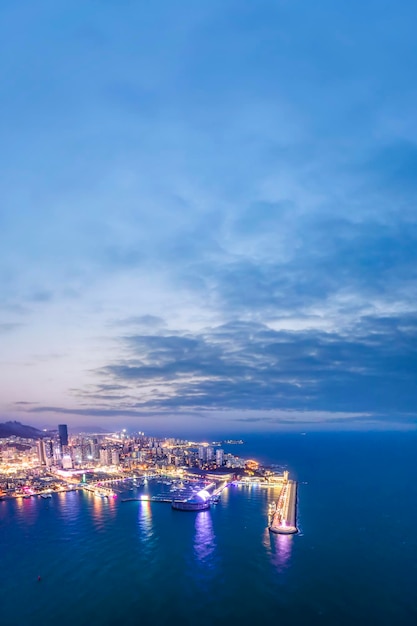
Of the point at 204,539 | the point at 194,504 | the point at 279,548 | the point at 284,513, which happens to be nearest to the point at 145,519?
the point at 194,504

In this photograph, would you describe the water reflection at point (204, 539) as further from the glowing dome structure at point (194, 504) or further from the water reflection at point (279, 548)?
the water reflection at point (279, 548)

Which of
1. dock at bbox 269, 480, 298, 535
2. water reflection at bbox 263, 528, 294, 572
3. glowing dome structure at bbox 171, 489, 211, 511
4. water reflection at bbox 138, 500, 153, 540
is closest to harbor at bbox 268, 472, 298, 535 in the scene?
dock at bbox 269, 480, 298, 535

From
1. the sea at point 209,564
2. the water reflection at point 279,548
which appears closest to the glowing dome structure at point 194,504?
the sea at point 209,564

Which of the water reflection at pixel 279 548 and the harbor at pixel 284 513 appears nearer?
the water reflection at pixel 279 548

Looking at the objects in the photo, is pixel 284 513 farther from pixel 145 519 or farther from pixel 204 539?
pixel 145 519

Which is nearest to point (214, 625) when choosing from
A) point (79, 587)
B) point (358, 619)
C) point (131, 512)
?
point (358, 619)

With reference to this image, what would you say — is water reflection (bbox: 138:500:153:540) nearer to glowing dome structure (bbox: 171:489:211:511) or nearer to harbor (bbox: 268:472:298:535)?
glowing dome structure (bbox: 171:489:211:511)

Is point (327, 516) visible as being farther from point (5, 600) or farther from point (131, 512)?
point (5, 600)
